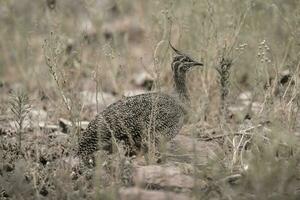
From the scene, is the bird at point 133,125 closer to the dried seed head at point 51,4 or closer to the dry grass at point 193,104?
the dry grass at point 193,104

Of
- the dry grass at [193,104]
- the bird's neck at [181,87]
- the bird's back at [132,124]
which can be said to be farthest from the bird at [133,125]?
the bird's neck at [181,87]

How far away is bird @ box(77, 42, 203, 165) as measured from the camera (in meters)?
7.18

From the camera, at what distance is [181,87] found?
822 centimetres

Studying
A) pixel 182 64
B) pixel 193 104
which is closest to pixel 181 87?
pixel 182 64

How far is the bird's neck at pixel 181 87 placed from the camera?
26.8 ft

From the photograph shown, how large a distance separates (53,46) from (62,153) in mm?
1109

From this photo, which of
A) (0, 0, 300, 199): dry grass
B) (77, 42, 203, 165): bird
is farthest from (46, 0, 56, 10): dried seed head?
(77, 42, 203, 165): bird

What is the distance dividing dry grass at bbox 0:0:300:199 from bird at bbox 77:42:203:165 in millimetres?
166

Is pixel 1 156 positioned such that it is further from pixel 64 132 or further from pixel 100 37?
pixel 100 37

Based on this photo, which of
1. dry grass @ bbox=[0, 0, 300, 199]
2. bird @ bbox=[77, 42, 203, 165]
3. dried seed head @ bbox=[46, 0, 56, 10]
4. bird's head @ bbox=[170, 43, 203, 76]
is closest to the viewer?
dry grass @ bbox=[0, 0, 300, 199]

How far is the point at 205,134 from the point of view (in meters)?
8.27

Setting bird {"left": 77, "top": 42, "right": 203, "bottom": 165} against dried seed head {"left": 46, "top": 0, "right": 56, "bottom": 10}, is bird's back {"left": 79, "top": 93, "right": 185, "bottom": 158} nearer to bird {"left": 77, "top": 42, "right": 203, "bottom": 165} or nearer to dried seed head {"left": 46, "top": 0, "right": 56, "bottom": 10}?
bird {"left": 77, "top": 42, "right": 203, "bottom": 165}

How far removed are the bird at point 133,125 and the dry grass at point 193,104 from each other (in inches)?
6.5

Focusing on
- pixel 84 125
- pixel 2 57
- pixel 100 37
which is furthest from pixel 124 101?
pixel 2 57
